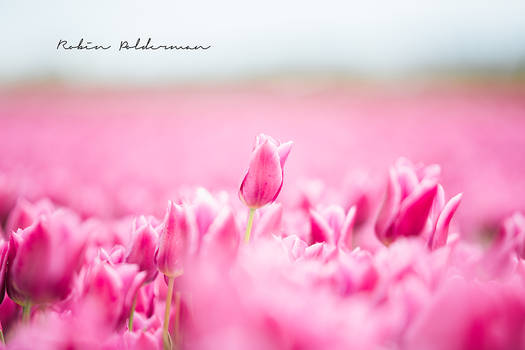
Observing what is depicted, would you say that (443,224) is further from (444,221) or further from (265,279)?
(265,279)

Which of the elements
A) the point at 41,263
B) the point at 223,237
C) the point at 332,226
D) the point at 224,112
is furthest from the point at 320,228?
the point at 224,112

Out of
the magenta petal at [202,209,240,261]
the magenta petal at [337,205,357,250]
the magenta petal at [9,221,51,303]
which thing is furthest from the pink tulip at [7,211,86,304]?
the magenta petal at [337,205,357,250]

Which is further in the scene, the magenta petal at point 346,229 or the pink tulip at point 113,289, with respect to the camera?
the magenta petal at point 346,229

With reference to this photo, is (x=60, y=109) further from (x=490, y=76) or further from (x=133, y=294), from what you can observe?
(x=133, y=294)

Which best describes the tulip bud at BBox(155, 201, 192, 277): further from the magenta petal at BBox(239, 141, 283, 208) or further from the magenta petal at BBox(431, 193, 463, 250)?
the magenta petal at BBox(431, 193, 463, 250)

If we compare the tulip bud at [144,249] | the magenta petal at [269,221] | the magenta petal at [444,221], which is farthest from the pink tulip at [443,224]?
the tulip bud at [144,249]

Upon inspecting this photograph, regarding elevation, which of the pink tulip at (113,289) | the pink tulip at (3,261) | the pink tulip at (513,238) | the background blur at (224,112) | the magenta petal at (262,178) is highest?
the background blur at (224,112)

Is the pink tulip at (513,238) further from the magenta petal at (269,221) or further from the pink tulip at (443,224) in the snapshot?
the magenta petal at (269,221)

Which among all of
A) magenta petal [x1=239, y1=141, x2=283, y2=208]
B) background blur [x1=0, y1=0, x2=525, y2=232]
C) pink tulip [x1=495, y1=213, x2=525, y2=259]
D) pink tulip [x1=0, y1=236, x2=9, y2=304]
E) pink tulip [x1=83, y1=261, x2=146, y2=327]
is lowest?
pink tulip [x1=83, y1=261, x2=146, y2=327]
